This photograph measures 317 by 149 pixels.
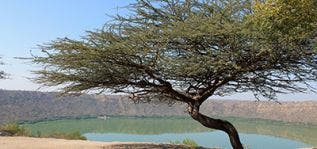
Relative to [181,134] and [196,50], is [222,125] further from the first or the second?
[181,134]

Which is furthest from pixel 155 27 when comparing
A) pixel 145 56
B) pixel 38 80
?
pixel 38 80

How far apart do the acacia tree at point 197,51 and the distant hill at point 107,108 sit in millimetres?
56767

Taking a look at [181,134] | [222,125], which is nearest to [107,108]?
[181,134]

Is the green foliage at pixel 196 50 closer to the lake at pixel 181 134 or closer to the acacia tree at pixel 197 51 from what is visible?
the acacia tree at pixel 197 51

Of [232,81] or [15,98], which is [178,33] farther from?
[15,98]

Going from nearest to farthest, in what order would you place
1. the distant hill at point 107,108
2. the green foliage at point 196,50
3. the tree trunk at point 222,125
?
the green foliage at point 196,50
the tree trunk at point 222,125
the distant hill at point 107,108

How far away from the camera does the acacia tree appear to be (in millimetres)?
11738

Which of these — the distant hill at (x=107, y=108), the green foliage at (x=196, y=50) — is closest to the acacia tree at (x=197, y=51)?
the green foliage at (x=196, y=50)

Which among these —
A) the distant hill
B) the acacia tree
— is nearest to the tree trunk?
the acacia tree

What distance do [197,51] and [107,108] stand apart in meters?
83.5

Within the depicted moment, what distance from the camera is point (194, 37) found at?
43.2 ft

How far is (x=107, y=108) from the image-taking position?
317 ft

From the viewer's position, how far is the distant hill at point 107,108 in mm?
78938

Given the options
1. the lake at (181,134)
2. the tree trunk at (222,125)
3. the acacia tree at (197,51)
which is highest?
the acacia tree at (197,51)
